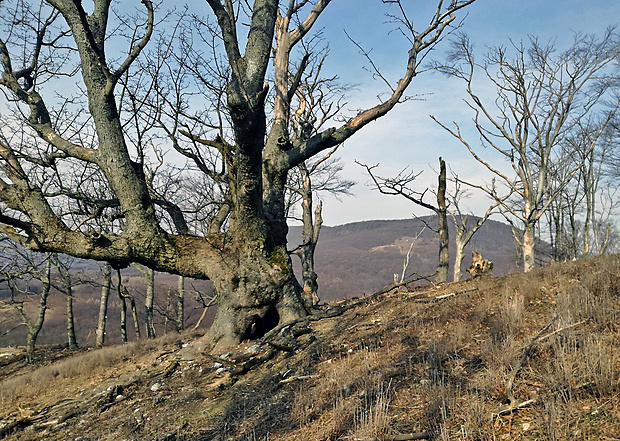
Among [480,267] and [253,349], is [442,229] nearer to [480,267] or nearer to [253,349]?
[480,267]

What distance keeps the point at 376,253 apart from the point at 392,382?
89.6 meters

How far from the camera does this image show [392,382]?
3.34 metres

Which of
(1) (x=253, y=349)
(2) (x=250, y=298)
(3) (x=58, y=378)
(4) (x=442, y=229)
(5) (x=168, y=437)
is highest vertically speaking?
(4) (x=442, y=229)

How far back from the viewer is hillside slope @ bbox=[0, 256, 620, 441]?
243 cm

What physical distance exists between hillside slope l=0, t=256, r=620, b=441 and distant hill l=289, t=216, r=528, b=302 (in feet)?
158

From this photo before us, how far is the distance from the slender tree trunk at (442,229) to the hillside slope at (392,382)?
126 inches

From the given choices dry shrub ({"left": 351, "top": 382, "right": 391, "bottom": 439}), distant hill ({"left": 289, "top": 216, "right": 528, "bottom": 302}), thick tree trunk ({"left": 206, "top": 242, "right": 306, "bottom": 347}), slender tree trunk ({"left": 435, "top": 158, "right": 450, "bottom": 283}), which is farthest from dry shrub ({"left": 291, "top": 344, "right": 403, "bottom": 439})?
distant hill ({"left": 289, "top": 216, "right": 528, "bottom": 302})

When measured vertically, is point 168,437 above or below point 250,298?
below

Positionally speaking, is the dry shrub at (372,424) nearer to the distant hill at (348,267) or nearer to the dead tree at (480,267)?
the dead tree at (480,267)

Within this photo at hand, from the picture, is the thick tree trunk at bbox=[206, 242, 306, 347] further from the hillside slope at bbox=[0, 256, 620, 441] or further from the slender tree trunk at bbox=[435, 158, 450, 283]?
the slender tree trunk at bbox=[435, 158, 450, 283]

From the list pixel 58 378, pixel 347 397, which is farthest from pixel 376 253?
pixel 347 397

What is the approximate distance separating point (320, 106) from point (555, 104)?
9.72m

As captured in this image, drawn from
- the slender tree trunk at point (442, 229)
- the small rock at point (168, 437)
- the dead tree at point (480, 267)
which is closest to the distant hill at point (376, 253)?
the slender tree trunk at point (442, 229)

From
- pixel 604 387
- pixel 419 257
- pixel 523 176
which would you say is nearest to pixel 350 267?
pixel 419 257
